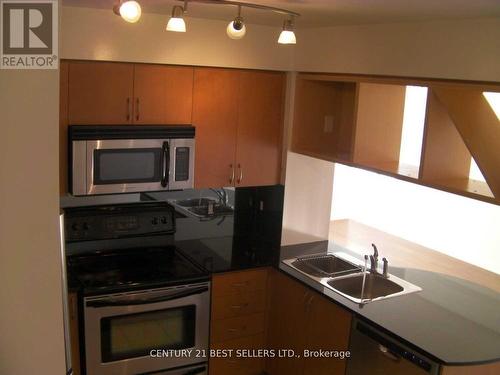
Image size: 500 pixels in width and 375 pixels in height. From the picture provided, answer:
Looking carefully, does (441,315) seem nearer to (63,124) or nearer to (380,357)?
(380,357)

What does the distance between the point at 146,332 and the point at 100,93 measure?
1.36 m

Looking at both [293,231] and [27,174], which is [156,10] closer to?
[293,231]

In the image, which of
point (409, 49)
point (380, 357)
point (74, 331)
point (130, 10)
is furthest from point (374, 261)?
point (130, 10)

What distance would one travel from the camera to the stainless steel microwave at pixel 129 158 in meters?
2.91

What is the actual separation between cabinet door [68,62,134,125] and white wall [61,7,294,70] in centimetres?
6

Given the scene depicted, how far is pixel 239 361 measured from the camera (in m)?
3.41

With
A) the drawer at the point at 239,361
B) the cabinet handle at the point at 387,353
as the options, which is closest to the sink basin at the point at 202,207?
the drawer at the point at 239,361

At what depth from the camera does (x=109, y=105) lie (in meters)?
3.00

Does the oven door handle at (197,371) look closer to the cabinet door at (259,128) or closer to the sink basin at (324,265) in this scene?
the sink basin at (324,265)

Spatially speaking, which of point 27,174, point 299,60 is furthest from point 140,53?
point 27,174

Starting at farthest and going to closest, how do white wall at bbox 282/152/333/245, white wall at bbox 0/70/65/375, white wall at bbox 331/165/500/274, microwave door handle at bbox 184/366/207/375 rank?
white wall at bbox 331/165/500/274 < white wall at bbox 282/152/333/245 < microwave door handle at bbox 184/366/207/375 < white wall at bbox 0/70/65/375

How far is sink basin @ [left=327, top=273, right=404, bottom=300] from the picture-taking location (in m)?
3.11

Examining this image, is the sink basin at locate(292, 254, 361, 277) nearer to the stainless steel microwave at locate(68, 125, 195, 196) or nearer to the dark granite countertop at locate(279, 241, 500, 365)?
the dark granite countertop at locate(279, 241, 500, 365)

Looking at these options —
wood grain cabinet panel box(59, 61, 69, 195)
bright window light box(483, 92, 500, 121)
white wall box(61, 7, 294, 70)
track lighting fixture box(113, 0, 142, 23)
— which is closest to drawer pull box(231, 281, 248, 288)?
wood grain cabinet panel box(59, 61, 69, 195)
